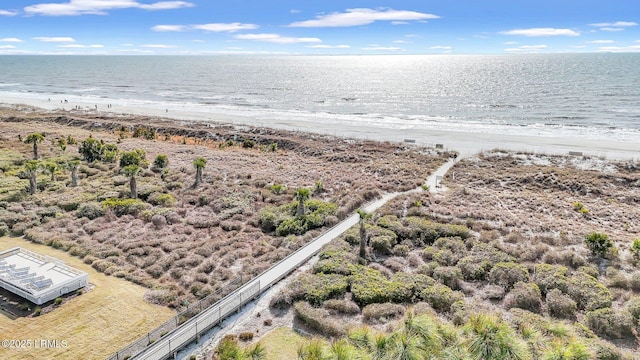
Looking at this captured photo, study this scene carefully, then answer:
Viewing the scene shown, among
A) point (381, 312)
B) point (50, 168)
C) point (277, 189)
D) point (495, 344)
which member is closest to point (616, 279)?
point (381, 312)

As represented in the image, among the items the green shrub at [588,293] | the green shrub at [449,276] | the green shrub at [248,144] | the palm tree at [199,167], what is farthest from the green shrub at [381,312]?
the green shrub at [248,144]

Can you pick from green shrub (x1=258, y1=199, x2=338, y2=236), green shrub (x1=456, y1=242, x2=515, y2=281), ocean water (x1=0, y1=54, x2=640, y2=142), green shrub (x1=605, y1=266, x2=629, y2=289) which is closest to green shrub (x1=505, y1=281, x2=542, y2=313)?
green shrub (x1=456, y1=242, x2=515, y2=281)

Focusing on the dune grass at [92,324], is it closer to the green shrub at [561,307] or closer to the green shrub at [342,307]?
the green shrub at [342,307]

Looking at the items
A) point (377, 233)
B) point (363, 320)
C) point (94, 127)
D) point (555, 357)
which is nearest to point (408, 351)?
point (555, 357)

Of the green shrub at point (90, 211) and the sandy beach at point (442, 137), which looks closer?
the green shrub at point (90, 211)

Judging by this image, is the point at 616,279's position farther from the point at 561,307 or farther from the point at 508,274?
the point at 508,274

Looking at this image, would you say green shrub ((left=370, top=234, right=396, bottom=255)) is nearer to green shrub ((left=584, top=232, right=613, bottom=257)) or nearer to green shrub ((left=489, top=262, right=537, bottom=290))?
green shrub ((left=489, top=262, right=537, bottom=290))
